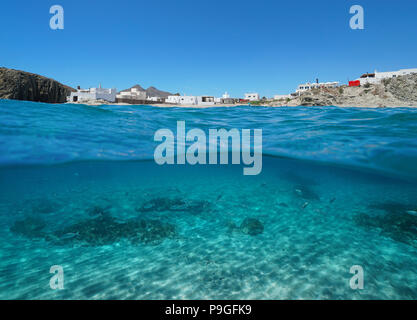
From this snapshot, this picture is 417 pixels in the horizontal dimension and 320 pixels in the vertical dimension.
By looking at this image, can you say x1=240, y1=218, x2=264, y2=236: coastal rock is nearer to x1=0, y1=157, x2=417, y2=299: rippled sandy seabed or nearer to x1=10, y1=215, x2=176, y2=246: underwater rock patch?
x1=0, y1=157, x2=417, y2=299: rippled sandy seabed

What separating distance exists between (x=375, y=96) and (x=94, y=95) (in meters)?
61.4

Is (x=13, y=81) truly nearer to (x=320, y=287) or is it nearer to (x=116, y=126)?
(x=116, y=126)

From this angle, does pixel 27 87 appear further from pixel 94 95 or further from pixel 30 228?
pixel 30 228

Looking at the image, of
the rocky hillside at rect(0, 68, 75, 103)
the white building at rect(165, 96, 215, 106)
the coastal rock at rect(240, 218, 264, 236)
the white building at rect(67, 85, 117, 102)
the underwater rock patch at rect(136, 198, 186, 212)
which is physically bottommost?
the underwater rock patch at rect(136, 198, 186, 212)


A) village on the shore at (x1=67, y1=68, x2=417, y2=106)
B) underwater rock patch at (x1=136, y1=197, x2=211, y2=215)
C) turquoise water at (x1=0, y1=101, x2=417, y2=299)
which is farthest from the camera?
village on the shore at (x1=67, y1=68, x2=417, y2=106)

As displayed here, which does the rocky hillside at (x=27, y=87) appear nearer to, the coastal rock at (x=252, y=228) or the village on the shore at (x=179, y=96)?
the village on the shore at (x=179, y=96)

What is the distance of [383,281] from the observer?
16.3 ft

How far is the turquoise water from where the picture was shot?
4.82 meters

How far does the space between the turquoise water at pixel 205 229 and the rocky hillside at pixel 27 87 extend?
756 inches

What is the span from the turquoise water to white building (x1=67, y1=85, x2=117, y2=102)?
1495 inches

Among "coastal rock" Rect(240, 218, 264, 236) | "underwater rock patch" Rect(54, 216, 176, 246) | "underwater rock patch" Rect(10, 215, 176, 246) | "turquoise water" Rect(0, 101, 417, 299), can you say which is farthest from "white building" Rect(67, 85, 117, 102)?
"coastal rock" Rect(240, 218, 264, 236)

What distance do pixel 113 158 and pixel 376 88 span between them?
180ft

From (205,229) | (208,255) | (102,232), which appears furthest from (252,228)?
(102,232)

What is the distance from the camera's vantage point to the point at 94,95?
5128 centimetres
